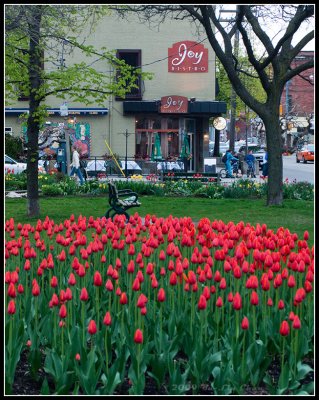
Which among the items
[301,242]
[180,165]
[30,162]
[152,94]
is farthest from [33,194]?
[152,94]

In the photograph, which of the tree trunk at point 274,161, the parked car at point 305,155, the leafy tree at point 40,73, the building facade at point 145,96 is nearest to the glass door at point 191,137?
the building facade at point 145,96

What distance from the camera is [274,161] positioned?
2134 cm

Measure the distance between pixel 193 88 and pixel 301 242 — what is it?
112 feet

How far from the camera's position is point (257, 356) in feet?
17.0

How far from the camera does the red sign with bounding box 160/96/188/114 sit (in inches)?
1567

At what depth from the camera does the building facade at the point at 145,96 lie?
4019 centimetres

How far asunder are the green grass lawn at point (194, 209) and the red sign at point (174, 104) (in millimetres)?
16241

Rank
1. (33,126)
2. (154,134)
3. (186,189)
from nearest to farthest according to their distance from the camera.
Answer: (33,126) < (186,189) < (154,134)

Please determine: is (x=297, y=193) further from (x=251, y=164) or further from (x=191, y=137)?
(x=191, y=137)

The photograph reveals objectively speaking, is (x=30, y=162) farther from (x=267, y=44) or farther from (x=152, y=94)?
(x=152, y=94)

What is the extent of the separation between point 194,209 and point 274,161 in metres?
2.72

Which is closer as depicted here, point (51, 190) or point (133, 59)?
point (51, 190)

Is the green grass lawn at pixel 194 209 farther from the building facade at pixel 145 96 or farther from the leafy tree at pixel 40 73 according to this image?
the building facade at pixel 145 96

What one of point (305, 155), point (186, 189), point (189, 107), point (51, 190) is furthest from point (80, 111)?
point (305, 155)
